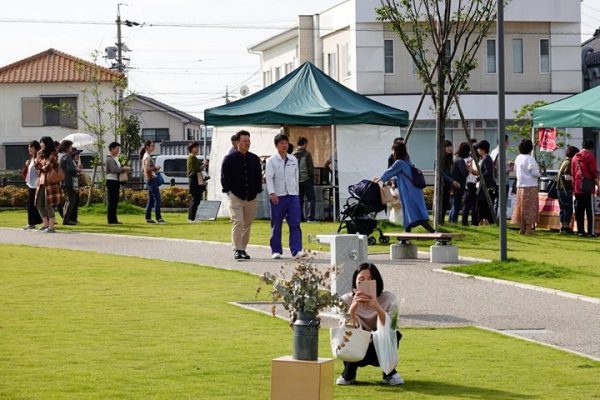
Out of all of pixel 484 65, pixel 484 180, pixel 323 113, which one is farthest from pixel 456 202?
pixel 484 65

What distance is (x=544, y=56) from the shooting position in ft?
201

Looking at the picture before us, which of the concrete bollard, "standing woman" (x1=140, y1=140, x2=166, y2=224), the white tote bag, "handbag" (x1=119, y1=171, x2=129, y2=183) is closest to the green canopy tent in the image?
"standing woman" (x1=140, y1=140, x2=166, y2=224)

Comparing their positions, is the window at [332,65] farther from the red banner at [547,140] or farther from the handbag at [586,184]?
→ the handbag at [586,184]

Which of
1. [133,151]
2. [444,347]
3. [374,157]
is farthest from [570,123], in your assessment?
[133,151]

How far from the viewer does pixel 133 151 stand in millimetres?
79875

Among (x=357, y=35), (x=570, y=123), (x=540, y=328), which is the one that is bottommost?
(x=540, y=328)

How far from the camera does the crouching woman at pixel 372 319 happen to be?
1102 centimetres

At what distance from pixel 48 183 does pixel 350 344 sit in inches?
720

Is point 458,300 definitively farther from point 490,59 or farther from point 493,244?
point 490,59

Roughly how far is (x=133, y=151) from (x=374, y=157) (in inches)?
1831

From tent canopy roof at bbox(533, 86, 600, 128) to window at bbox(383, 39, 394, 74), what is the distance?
3082cm

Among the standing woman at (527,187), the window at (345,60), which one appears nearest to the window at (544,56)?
the window at (345,60)

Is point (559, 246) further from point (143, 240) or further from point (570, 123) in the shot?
point (143, 240)

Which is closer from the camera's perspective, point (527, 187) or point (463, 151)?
point (527, 187)
